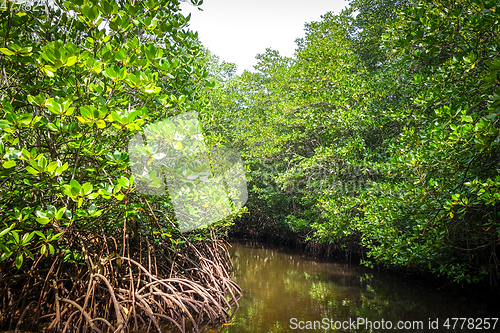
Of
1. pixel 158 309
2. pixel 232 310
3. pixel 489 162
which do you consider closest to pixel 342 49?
pixel 489 162

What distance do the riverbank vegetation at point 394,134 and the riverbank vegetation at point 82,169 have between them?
261 cm

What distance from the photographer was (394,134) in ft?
21.6

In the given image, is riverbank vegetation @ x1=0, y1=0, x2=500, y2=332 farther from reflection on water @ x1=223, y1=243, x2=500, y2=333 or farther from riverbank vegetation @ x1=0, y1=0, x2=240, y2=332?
reflection on water @ x1=223, y1=243, x2=500, y2=333

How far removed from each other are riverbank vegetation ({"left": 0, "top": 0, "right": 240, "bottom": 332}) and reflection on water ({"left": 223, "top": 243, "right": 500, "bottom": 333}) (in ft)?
2.32

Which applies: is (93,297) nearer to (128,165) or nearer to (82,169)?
(82,169)

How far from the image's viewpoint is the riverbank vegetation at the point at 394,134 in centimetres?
303

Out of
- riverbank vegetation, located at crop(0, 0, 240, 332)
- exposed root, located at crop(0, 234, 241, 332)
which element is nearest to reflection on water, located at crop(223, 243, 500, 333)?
riverbank vegetation, located at crop(0, 0, 240, 332)

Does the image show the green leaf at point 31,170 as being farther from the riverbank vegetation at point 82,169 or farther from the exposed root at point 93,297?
the exposed root at point 93,297

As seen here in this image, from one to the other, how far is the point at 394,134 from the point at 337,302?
3952 millimetres

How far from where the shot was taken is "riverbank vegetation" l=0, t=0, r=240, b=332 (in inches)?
80.6

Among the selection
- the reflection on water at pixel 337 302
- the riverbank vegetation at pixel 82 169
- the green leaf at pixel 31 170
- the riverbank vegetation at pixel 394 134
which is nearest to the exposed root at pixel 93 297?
the riverbank vegetation at pixel 82 169

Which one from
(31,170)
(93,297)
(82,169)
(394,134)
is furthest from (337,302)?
(31,170)

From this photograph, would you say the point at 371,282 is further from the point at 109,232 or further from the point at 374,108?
the point at 109,232

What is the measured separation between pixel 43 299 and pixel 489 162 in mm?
4916
